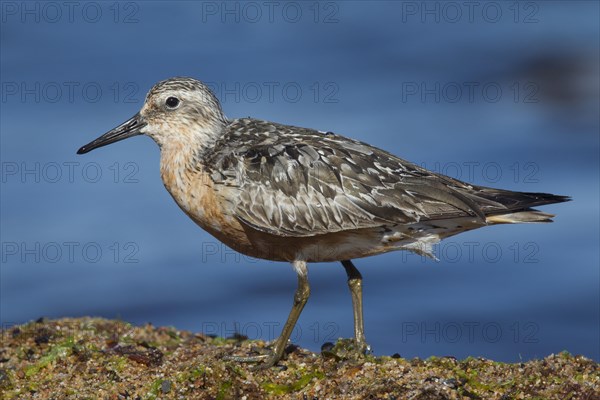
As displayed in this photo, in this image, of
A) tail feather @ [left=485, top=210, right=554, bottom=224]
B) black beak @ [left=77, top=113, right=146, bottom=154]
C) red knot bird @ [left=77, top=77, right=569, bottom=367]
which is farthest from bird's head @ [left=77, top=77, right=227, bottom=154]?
tail feather @ [left=485, top=210, right=554, bottom=224]

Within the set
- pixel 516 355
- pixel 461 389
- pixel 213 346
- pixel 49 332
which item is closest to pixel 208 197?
pixel 213 346

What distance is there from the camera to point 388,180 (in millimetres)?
10023

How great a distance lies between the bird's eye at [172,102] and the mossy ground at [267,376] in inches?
97.7

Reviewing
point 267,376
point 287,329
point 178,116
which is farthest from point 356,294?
point 178,116

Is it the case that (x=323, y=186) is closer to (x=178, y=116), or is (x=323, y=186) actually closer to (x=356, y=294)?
(x=356, y=294)

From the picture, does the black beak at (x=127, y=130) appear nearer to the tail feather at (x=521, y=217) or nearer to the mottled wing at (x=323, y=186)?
the mottled wing at (x=323, y=186)

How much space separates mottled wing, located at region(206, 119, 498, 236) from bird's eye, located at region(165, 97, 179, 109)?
0.74 metres

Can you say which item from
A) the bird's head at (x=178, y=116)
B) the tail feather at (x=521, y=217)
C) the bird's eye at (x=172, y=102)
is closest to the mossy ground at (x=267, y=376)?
the tail feather at (x=521, y=217)

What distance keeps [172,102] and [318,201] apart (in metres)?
2.01

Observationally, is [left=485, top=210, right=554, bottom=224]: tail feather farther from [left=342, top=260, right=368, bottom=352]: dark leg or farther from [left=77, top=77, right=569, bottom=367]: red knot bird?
[left=342, top=260, right=368, bottom=352]: dark leg

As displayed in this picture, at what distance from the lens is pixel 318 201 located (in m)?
9.87

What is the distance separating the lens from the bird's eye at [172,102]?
10.7m

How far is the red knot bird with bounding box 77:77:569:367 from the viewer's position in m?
9.75

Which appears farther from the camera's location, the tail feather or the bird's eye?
the bird's eye
